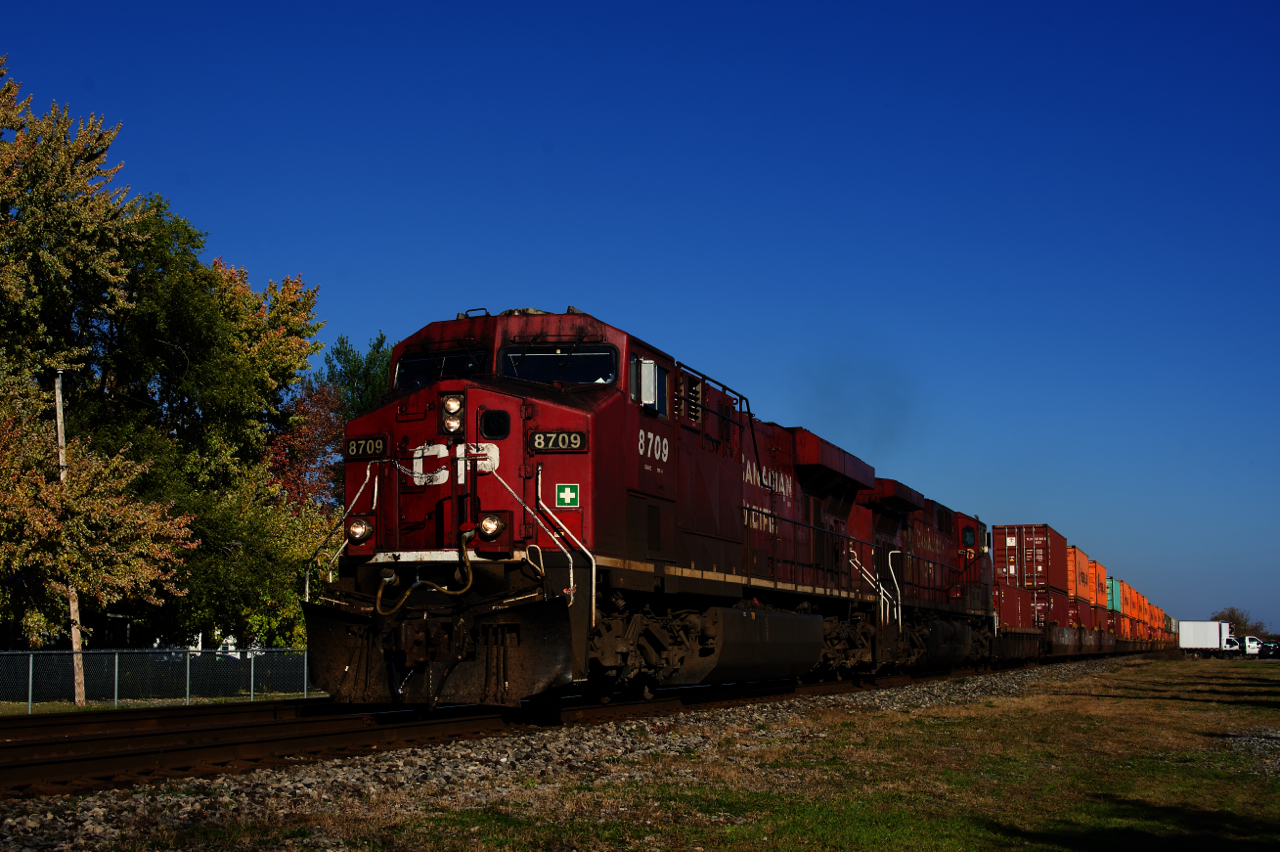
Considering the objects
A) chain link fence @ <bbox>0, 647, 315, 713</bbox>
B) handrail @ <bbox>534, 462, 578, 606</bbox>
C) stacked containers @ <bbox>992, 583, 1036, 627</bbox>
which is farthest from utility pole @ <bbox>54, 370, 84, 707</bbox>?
stacked containers @ <bbox>992, 583, 1036, 627</bbox>

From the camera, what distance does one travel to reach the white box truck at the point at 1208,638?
7162 cm

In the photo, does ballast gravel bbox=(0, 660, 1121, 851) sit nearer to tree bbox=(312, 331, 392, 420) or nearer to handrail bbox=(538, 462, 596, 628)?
handrail bbox=(538, 462, 596, 628)

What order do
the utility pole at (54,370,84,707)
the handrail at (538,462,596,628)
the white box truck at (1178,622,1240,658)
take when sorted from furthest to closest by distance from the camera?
1. the white box truck at (1178,622,1240,658)
2. the utility pole at (54,370,84,707)
3. the handrail at (538,462,596,628)

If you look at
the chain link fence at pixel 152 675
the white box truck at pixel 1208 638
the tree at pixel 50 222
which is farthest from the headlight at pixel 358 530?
the white box truck at pixel 1208 638

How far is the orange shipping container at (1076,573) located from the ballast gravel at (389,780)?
30119 mm

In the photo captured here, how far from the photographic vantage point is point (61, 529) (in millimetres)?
18297

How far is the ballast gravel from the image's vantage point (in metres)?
6.56

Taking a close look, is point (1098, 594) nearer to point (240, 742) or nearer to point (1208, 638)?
point (1208, 638)

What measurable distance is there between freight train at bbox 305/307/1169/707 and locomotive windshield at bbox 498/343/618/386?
18 mm

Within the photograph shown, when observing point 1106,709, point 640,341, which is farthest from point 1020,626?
point 640,341

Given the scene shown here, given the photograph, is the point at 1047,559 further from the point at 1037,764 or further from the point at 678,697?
the point at 1037,764

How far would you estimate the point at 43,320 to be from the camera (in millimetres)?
26719

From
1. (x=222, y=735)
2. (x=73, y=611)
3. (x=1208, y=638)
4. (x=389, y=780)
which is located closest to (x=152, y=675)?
(x=73, y=611)

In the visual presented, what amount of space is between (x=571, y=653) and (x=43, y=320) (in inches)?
861
